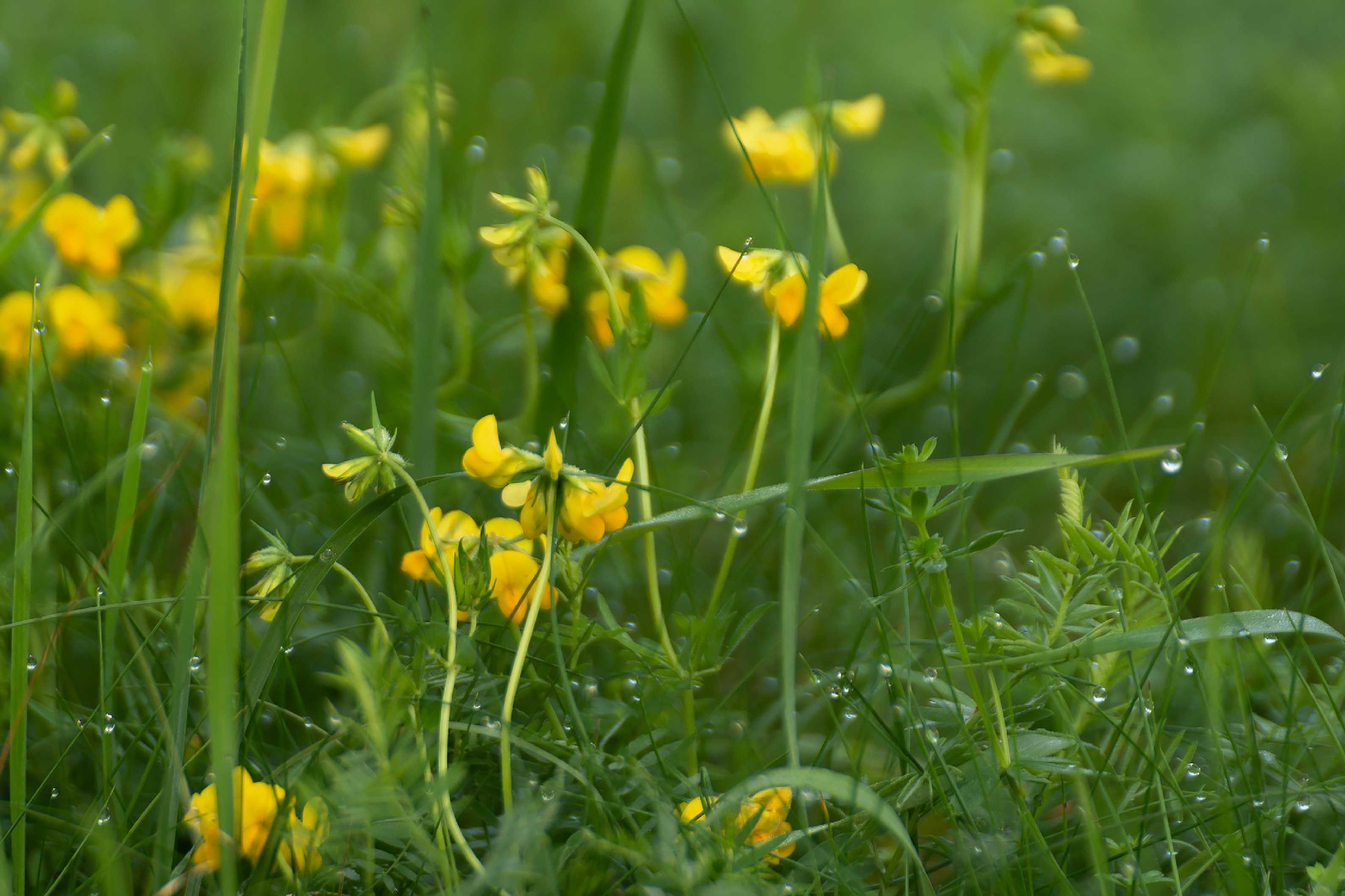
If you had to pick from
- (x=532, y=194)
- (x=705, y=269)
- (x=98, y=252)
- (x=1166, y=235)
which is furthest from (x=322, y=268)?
(x=1166, y=235)

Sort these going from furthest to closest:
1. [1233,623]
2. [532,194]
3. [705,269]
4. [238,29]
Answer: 1. [238,29]
2. [705,269]
3. [532,194]
4. [1233,623]

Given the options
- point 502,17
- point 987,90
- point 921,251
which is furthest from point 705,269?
point 502,17

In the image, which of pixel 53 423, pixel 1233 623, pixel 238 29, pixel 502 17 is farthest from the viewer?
pixel 502 17

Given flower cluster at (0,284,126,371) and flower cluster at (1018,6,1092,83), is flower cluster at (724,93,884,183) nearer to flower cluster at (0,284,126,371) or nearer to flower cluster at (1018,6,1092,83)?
flower cluster at (1018,6,1092,83)

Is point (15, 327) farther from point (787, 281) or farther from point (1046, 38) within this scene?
point (1046, 38)

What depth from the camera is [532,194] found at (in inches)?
29.1

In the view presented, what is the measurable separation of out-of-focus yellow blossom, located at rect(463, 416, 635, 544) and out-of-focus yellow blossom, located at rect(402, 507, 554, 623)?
37 millimetres

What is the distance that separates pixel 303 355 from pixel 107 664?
0.72 metres

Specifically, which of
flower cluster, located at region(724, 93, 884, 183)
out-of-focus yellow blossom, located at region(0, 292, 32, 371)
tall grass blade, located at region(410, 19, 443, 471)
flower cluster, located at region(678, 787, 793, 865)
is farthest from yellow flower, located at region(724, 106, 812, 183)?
out-of-focus yellow blossom, located at region(0, 292, 32, 371)

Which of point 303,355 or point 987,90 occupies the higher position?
point 987,90

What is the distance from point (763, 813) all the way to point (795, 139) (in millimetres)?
664

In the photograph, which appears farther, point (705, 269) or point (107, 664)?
point (705, 269)

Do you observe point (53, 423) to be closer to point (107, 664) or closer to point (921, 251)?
point (107, 664)

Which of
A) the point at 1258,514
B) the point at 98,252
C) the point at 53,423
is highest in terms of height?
the point at 98,252
